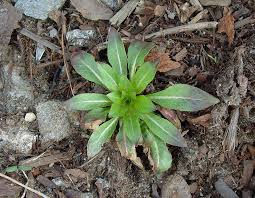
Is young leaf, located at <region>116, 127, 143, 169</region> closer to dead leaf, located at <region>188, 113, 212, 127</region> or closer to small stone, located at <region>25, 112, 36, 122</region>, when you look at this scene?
dead leaf, located at <region>188, 113, 212, 127</region>

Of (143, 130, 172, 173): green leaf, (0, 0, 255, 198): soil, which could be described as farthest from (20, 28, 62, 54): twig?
(143, 130, 172, 173): green leaf

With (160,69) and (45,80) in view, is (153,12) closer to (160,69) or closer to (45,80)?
(160,69)

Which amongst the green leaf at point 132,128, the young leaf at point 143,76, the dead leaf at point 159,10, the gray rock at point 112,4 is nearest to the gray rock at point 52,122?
the green leaf at point 132,128

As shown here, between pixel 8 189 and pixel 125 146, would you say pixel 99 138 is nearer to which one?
pixel 125 146

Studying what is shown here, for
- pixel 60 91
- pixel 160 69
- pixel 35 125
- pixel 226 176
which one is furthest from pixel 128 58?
pixel 226 176

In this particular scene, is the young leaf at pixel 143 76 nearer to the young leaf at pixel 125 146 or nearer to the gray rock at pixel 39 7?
the young leaf at pixel 125 146
